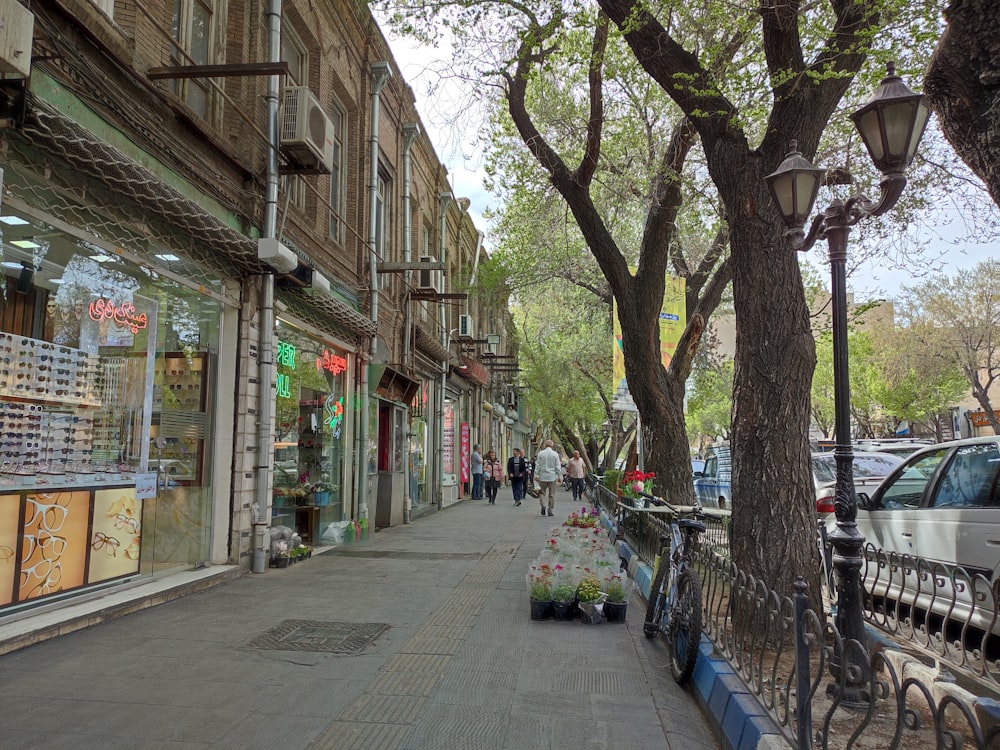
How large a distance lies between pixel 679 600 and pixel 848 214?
291 cm

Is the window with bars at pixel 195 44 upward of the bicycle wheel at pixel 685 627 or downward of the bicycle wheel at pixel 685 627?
upward

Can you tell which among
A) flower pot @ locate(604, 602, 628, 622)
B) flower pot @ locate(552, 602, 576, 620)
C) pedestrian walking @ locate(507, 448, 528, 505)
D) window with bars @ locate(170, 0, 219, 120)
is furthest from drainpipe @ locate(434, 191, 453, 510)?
flower pot @ locate(604, 602, 628, 622)

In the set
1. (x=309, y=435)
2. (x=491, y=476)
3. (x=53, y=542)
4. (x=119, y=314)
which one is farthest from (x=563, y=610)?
(x=491, y=476)

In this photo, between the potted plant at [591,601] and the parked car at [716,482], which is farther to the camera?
the parked car at [716,482]

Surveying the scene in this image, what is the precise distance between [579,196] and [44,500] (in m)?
7.46

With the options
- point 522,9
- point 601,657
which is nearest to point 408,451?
point 522,9

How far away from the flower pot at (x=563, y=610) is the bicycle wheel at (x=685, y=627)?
1397mm

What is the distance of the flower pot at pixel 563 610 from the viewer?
644 centimetres

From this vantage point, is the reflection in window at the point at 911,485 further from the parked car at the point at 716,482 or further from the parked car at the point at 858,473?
the parked car at the point at 716,482

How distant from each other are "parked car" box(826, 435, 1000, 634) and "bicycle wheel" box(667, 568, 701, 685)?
1.34 m

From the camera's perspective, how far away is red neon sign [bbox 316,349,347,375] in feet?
36.3

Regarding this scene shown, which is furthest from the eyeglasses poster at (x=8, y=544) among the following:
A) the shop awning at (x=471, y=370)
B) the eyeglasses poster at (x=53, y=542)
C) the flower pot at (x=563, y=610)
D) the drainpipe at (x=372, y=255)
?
the shop awning at (x=471, y=370)

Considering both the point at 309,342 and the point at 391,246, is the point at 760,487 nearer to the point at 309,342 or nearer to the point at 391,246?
the point at 309,342

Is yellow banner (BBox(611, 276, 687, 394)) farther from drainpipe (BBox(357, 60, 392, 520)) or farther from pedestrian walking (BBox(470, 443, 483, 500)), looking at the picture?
pedestrian walking (BBox(470, 443, 483, 500))
